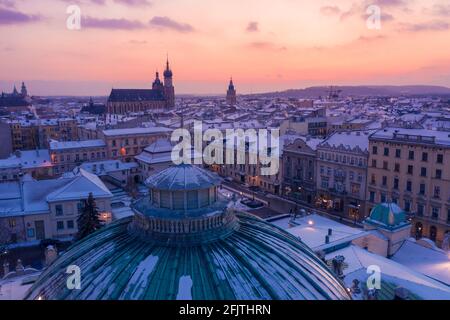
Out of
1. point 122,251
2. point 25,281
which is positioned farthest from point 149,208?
point 25,281

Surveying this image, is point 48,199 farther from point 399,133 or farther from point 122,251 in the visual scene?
point 399,133

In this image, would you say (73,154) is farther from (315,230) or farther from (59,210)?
(315,230)

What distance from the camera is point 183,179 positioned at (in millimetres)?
15078

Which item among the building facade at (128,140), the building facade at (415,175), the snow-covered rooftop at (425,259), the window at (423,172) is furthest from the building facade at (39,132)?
the snow-covered rooftop at (425,259)

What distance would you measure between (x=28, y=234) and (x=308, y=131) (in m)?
78.9

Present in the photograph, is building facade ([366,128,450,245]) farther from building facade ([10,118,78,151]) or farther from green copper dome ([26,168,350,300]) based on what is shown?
building facade ([10,118,78,151])

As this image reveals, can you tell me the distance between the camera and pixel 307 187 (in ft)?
223

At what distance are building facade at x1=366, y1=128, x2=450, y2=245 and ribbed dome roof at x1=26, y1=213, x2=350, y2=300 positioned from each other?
41337 millimetres

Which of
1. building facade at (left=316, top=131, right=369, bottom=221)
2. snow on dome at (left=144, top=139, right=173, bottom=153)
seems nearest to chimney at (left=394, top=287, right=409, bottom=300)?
building facade at (left=316, top=131, right=369, bottom=221)

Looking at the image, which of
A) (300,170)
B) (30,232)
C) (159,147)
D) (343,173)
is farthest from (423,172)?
(30,232)

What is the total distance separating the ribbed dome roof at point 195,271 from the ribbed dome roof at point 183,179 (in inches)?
81.1

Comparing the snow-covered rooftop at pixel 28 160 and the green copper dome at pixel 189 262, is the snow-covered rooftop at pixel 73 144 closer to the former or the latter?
the snow-covered rooftop at pixel 28 160

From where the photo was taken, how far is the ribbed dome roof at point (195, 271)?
12445mm
